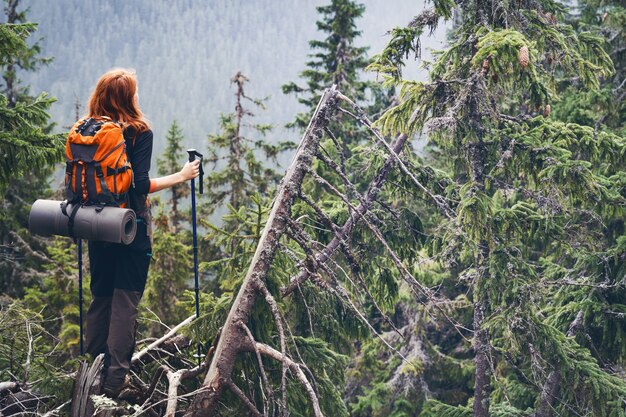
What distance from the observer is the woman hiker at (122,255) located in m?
4.55

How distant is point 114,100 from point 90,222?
0.83 m

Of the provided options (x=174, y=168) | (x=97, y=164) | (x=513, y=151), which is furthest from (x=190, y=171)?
(x=174, y=168)

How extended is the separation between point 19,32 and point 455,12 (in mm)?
4820

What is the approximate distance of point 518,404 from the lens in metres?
11.7

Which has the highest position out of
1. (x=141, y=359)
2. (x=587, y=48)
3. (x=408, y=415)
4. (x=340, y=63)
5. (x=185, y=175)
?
(x=340, y=63)

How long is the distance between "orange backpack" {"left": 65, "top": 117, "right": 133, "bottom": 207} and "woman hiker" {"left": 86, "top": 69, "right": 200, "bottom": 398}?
0.16 metres

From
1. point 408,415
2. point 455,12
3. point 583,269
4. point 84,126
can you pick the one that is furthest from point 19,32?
point 408,415

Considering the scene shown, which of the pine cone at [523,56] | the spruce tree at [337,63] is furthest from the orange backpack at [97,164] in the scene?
the spruce tree at [337,63]

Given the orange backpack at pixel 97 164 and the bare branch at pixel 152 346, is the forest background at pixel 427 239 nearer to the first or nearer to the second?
the bare branch at pixel 152 346

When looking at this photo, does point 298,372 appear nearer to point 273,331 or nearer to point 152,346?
point 273,331

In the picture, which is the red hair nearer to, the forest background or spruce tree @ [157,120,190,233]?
the forest background

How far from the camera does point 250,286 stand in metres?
4.61

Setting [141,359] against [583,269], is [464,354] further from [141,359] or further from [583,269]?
[141,359]

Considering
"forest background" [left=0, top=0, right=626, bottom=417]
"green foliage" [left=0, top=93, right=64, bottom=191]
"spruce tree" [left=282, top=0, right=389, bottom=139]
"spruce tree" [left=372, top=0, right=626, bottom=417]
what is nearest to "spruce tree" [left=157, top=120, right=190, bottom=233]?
"spruce tree" [left=282, top=0, right=389, bottom=139]
